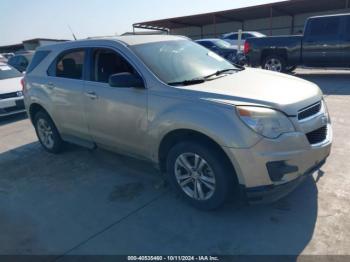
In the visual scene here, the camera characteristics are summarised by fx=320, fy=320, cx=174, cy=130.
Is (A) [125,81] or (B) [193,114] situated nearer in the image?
(B) [193,114]

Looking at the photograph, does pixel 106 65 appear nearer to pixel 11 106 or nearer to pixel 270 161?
pixel 270 161

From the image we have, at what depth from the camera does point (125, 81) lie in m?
3.48

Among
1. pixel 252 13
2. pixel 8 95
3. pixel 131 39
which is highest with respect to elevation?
pixel 252 13

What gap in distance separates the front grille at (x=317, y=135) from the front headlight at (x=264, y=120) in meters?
0.34

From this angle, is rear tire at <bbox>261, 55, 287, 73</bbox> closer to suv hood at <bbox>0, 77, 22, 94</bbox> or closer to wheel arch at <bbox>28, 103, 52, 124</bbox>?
suv hood at <bbox>0, 77, 22, 94</bbox>

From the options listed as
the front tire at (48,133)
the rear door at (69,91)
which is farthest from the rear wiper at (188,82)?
the front tire at (48,133)

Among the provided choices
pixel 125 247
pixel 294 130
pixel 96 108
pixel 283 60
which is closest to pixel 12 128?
pixel 96 108

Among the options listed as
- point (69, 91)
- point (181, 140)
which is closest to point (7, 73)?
point (69, 91)

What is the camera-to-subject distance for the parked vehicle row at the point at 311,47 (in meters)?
10.5

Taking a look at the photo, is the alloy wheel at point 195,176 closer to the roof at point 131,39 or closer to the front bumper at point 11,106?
the roof at point 131,39

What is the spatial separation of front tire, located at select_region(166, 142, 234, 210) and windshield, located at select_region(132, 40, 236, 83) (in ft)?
2.74

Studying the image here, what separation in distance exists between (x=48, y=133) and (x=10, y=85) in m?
3.93

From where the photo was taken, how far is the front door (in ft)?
12.0

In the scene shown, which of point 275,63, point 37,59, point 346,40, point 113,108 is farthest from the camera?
point 275,63
